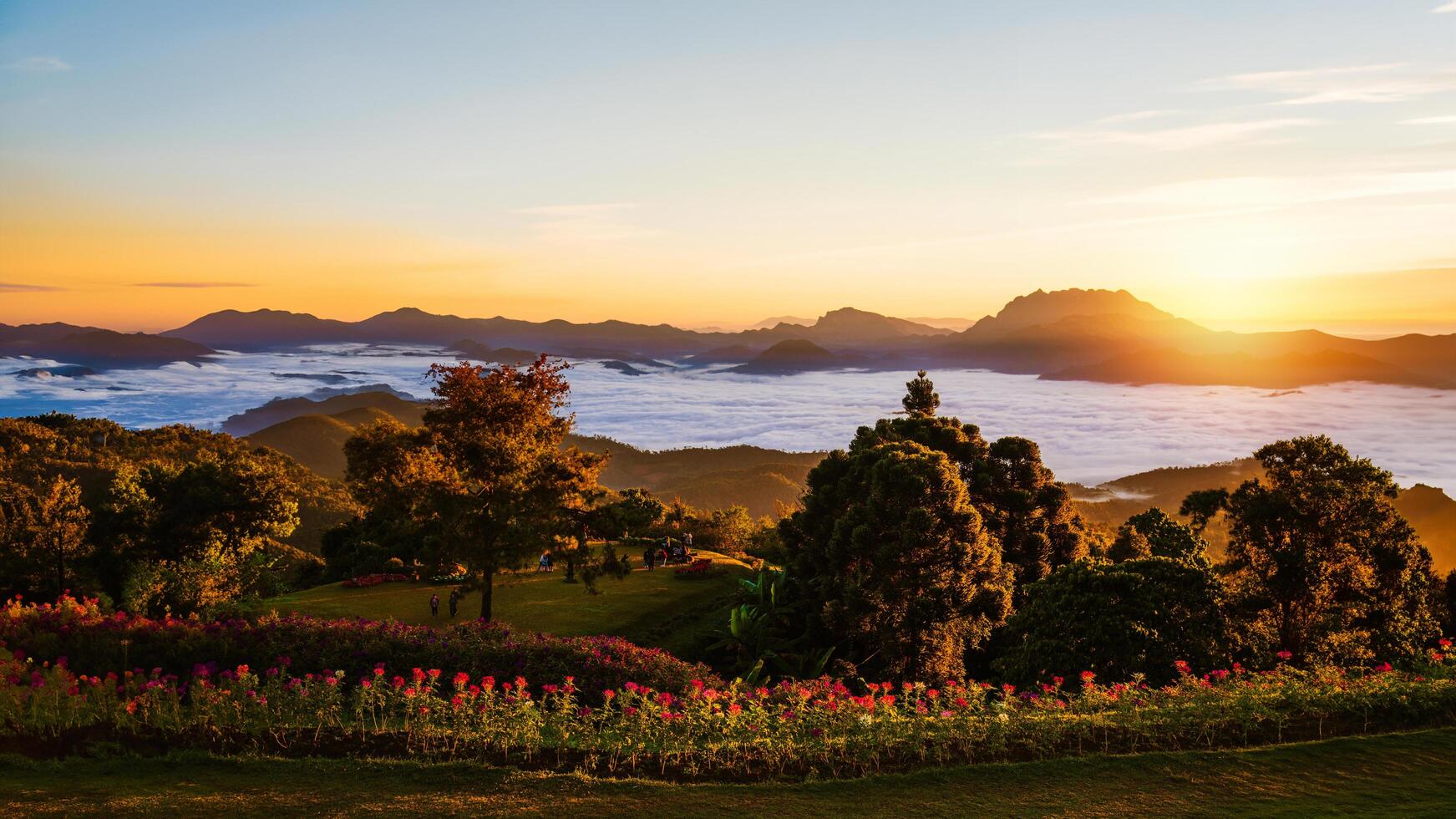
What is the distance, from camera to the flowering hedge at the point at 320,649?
16.4 meters

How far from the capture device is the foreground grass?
388 inches

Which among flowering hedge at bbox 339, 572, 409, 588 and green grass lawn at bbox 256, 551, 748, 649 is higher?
green grass lawn at bbox 256, 551, 748, 649

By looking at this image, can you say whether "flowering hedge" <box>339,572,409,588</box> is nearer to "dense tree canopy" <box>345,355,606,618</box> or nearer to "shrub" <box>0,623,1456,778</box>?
"dense tree canopy" <box>345,355,606,618</box>

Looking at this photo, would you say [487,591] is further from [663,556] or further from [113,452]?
[113,452]

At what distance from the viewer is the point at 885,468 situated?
23.9 metres

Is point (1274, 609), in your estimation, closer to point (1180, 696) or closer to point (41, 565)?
point (1180, 696)

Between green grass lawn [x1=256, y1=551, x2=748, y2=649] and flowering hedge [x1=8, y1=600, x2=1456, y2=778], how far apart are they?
14658 millimetres

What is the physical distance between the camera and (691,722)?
40.2 feet

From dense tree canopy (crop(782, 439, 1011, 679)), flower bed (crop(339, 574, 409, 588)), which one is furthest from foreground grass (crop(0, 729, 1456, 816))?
flower bed (crop(339, 574, 409, 588))

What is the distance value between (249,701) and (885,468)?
54.4 ft

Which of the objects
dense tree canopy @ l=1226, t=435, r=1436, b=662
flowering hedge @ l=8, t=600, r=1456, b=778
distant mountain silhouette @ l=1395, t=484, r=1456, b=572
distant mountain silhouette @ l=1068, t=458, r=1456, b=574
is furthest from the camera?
distant mountain silhouette @ l=1068, t=458, r=1456, b=574

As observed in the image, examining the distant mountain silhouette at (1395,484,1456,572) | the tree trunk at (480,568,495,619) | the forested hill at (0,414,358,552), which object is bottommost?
the distant mountain silhouette at (1395,484,1456,572)

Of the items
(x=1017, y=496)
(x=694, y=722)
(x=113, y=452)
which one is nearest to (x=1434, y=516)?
(x=1017, y=496)

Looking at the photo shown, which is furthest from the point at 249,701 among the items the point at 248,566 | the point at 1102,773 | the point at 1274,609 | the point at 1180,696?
the point at 248,566
